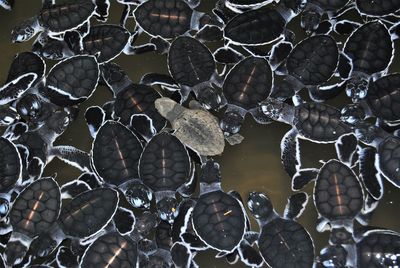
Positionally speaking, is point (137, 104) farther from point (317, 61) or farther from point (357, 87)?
point (357, 87)

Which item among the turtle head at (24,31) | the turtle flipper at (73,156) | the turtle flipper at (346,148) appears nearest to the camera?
the turtle flipper at (346,148)

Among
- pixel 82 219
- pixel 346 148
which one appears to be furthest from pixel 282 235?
pixel 82 219

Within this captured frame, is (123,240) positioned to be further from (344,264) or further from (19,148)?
(344,264)

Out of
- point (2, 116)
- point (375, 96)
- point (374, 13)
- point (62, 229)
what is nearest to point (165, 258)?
point (62, 229)

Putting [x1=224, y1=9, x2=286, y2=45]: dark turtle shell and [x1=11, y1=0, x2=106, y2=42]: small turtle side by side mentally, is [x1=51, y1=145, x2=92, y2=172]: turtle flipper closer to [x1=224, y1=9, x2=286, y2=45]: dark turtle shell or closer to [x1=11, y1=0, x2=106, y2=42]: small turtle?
[x1=11, y1=0, x2=106, y2=42]: small turtle

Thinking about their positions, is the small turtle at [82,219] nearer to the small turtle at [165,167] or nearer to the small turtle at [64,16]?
the small turtle at [165,167]

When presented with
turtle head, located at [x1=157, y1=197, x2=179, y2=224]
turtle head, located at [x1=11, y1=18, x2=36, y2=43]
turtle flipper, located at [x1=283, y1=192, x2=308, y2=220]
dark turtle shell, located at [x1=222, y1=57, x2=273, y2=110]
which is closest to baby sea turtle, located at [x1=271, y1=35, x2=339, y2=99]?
dark turtle shell, located at [x1=222, y1=57, x2=273, y2=110]

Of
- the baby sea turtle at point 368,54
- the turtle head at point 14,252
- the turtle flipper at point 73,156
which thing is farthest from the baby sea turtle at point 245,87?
the turtle head at point 14,252

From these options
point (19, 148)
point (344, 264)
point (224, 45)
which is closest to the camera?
point (344, 264)
